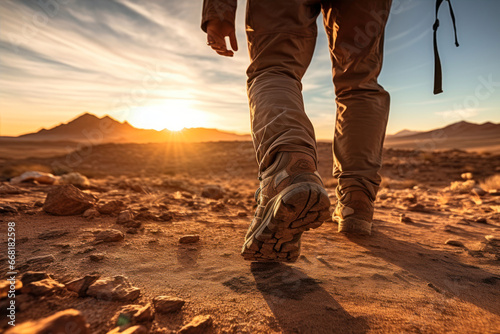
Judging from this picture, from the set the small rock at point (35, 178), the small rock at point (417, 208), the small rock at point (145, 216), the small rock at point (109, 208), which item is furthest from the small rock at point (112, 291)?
the small rock at point (35, 178)

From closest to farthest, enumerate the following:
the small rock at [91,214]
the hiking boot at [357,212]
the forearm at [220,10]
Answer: the forearm at [220,10]
the hiking boot at [357,212]
the small rock at [91,214]

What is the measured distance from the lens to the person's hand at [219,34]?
4.16 ft

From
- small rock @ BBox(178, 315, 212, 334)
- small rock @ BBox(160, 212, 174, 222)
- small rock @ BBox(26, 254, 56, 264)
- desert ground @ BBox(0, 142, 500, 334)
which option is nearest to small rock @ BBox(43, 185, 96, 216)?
desert ground @ BBox(0, 142, 500, 334)

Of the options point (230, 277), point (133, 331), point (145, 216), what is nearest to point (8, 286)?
point (133, 331)

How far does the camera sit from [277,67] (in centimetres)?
109

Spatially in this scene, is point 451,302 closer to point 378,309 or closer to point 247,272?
point 378,309

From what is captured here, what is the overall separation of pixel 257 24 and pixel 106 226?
116cm

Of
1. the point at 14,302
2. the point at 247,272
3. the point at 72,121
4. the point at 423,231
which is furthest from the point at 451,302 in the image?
the point at 72,121

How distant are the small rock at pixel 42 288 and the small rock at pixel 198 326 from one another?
347 millimetres

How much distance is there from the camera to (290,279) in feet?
2.73

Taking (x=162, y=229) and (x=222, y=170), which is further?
(x=222, y=170)

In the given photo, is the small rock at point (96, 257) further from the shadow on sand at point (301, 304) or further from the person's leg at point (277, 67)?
the person's leg at point (277, 67)

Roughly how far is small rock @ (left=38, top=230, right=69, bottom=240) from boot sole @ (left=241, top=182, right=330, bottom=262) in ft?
2.68

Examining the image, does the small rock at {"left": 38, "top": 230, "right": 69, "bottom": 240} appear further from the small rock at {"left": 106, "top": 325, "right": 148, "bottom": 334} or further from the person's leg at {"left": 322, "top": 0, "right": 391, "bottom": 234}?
the person's leg at {"left": 322, "top": 0, "right": 391, "bottom": 234}
